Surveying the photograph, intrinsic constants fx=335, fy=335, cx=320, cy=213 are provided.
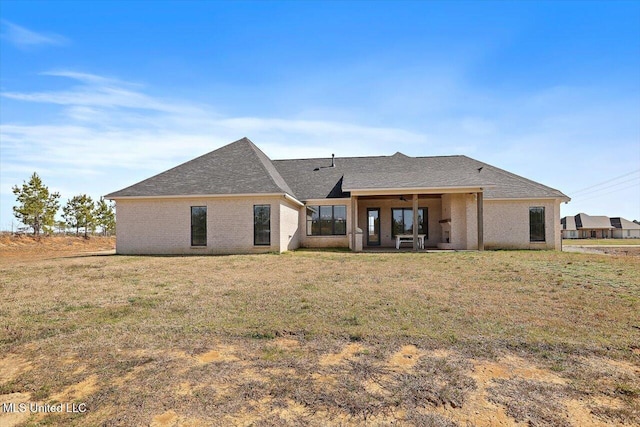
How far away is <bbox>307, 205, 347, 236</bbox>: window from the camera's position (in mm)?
20078

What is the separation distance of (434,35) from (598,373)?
11.1m

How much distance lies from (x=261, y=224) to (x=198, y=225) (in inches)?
132

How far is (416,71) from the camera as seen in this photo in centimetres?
1269

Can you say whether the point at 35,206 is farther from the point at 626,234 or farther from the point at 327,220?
the point at 626,234

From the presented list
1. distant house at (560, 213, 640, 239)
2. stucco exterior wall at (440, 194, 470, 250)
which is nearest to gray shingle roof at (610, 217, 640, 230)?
distant house at (560, 213, 640, 239)

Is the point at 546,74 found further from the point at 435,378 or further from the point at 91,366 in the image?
the point at 91,366

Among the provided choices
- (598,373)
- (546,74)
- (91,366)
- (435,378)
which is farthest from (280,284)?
(546,74)

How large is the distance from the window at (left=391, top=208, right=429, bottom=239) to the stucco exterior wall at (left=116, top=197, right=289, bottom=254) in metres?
8.28

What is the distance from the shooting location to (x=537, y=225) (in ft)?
60.6


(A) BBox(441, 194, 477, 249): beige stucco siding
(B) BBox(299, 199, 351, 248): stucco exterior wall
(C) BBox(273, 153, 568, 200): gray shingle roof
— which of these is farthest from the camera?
(B) BBox(299, 199, 351, 248): stucco exterior wall

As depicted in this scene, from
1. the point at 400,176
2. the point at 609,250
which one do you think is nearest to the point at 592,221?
the point at 609,250

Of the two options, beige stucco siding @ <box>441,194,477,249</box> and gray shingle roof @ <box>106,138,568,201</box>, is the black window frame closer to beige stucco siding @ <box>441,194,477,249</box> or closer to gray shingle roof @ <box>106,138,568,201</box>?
gray shingle roof @ <box>106,138,568,201</box>

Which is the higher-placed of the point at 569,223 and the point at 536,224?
the point at 569,223

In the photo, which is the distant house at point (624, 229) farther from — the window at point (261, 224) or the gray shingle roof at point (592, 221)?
the window at point (261, 224)
